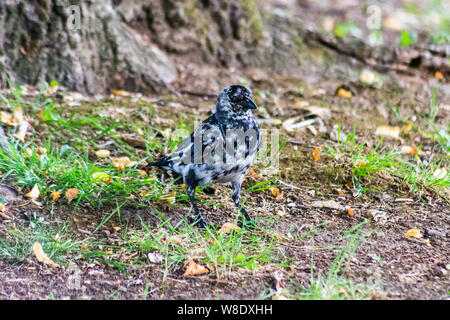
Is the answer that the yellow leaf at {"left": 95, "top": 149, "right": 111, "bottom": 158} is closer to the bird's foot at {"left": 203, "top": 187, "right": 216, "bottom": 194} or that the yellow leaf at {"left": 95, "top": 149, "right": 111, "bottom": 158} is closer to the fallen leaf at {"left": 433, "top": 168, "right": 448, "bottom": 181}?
the bird's foot at {"left": 203, "top": 187, "right": 216, "bottom": 194}

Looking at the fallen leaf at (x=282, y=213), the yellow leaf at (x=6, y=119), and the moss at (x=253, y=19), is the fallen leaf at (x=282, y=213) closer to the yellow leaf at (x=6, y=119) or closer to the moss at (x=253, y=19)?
the yellow leaf at (x=6, y=119)

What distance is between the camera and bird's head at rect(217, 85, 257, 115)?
3.97 metres

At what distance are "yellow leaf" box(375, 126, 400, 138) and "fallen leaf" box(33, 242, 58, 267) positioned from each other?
3318 mm

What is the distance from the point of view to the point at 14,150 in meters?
4.30

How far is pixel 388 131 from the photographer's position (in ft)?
17.7

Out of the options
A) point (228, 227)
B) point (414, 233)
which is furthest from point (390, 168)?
point (228, 227)

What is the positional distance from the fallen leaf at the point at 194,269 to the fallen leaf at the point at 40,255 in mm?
798

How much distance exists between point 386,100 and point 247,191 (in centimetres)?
239

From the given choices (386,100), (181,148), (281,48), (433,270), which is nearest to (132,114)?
(181,148)

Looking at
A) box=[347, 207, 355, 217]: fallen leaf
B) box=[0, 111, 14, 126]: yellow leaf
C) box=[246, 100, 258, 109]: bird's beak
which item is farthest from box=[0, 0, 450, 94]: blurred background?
box=[347, 207, 355, 217]: fallen leaf

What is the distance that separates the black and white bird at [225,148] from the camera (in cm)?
384

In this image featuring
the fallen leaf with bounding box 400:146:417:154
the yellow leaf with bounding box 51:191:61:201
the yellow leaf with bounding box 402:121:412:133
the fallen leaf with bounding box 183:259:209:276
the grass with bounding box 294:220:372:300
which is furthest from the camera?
the yellow leaf with bounding box 402:121:412:133

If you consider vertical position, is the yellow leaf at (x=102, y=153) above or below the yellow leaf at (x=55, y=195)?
above

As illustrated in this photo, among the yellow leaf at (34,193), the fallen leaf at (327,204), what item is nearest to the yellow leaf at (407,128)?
the fallen leaf at (327,204)
